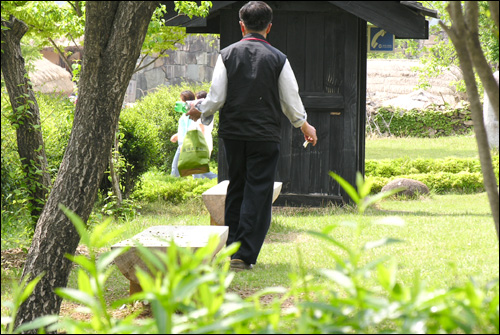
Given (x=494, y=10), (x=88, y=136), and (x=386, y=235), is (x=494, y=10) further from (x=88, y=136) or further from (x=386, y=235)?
(x=386, y=235)

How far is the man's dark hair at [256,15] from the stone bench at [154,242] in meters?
1.58

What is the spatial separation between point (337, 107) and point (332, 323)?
8.63 m

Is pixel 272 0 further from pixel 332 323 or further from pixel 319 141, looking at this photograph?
pixel 332 323

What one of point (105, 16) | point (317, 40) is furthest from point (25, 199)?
point (317, 40)

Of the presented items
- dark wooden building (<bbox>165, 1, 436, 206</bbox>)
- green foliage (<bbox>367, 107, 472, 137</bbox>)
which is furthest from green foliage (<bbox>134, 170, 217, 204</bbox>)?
green foliage (<bbox>367, 107, 472, 137</bbox>)

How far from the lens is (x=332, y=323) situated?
1695mm

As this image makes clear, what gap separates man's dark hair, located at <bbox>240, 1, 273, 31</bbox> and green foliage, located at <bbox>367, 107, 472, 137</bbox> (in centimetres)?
2049

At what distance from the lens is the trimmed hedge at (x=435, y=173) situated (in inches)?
528

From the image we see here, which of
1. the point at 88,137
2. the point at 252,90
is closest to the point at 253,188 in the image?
the point at 252,90

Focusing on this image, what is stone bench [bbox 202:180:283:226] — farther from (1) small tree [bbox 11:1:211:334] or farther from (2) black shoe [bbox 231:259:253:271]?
(1) small tree [bbox 11:1:211:334]

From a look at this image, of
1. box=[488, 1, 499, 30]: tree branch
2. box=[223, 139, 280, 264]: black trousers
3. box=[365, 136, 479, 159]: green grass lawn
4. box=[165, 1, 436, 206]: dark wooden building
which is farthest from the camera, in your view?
box=[365, 136, 479, 159]: green grass lawn

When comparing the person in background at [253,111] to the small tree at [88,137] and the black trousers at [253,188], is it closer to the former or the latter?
the black trousers at [253,188]

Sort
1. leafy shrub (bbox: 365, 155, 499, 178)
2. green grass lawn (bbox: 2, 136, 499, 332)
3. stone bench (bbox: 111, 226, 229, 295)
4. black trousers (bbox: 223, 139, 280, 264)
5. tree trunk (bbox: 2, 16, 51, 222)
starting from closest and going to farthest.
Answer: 1. stone bench (bbox: 111, 226, 229, 295)
2. green grass lawn (bbox: 2, 136, 499, 332)
3. tree trunk (bbox: 2, 16, 51, 222)
4. black trousers (bbox: 223, 139, 280, 264)
5. leafy shrub (bbox: 365, 155, 499, 178)

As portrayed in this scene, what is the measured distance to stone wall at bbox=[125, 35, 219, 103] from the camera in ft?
112
